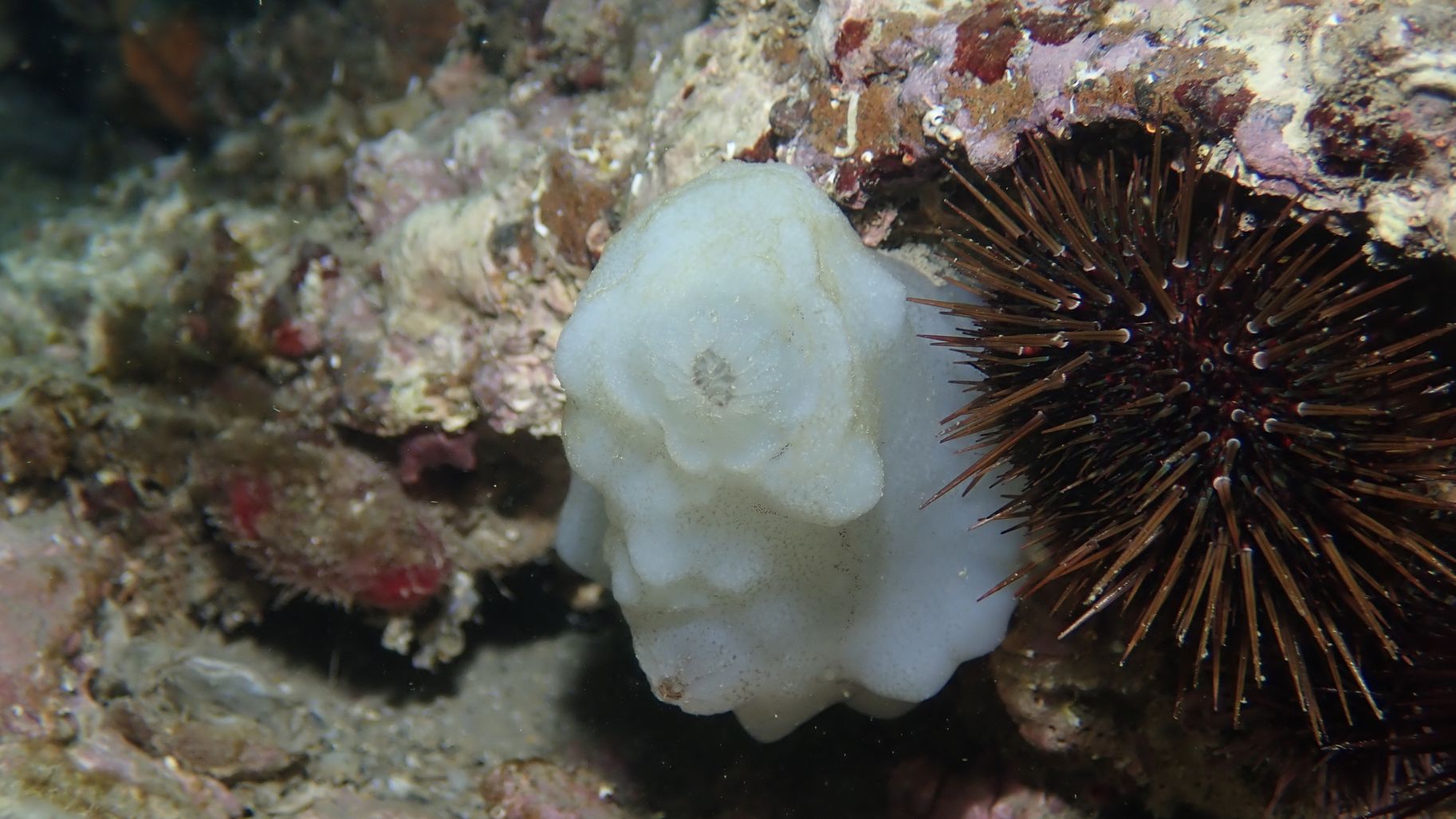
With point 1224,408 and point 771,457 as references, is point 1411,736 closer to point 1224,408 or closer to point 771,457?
point 1224,408

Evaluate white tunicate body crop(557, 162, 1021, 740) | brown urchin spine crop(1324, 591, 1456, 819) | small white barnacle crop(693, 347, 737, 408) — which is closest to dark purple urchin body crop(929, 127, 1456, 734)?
brown urchin spine crop(1324, 591, 1456, 819)

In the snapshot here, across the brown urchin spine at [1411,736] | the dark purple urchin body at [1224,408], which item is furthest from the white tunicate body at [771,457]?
the brown urchin spine at [1411,736]

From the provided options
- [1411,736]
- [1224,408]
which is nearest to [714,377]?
[1224,408]

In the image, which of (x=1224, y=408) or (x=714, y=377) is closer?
(x=1224, y=408)

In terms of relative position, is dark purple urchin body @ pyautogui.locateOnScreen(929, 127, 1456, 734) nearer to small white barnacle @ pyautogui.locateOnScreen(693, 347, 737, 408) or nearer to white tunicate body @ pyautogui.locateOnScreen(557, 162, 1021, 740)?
white tunicate body @ pyautogui.locateOnScreen(557, 162, 1021, 740)

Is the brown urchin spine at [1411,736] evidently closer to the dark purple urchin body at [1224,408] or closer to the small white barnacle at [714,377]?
the dark purple urchin body at [1224,408]

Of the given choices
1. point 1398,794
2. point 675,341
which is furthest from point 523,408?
point 1398,794
